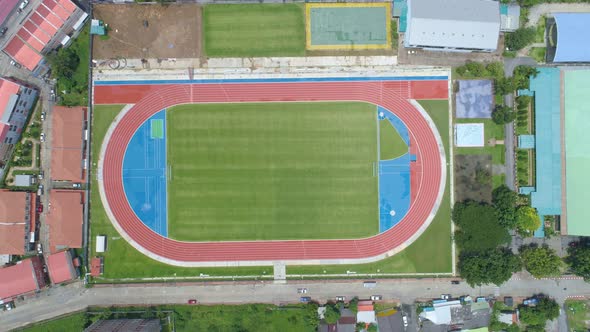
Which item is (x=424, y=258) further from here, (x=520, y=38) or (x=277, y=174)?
(x=520, y=38)

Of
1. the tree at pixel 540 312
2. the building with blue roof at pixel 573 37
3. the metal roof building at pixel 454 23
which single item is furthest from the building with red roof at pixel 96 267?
the building with blue roof at pixel 573 37

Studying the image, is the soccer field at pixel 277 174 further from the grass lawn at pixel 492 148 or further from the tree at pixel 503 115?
the tree at pixel 503 115

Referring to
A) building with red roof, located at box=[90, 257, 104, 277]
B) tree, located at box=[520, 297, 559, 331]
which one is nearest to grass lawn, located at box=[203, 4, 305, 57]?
building with red roof, located at box=[90, 257, 104, 277]

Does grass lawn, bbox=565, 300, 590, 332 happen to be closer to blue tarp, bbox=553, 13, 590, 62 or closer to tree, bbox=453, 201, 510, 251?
tree, bbox=453, 201, 510, 251

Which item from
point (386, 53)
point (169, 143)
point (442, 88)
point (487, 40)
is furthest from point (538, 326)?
point (169, 143)

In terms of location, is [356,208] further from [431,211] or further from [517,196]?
[517,196]
